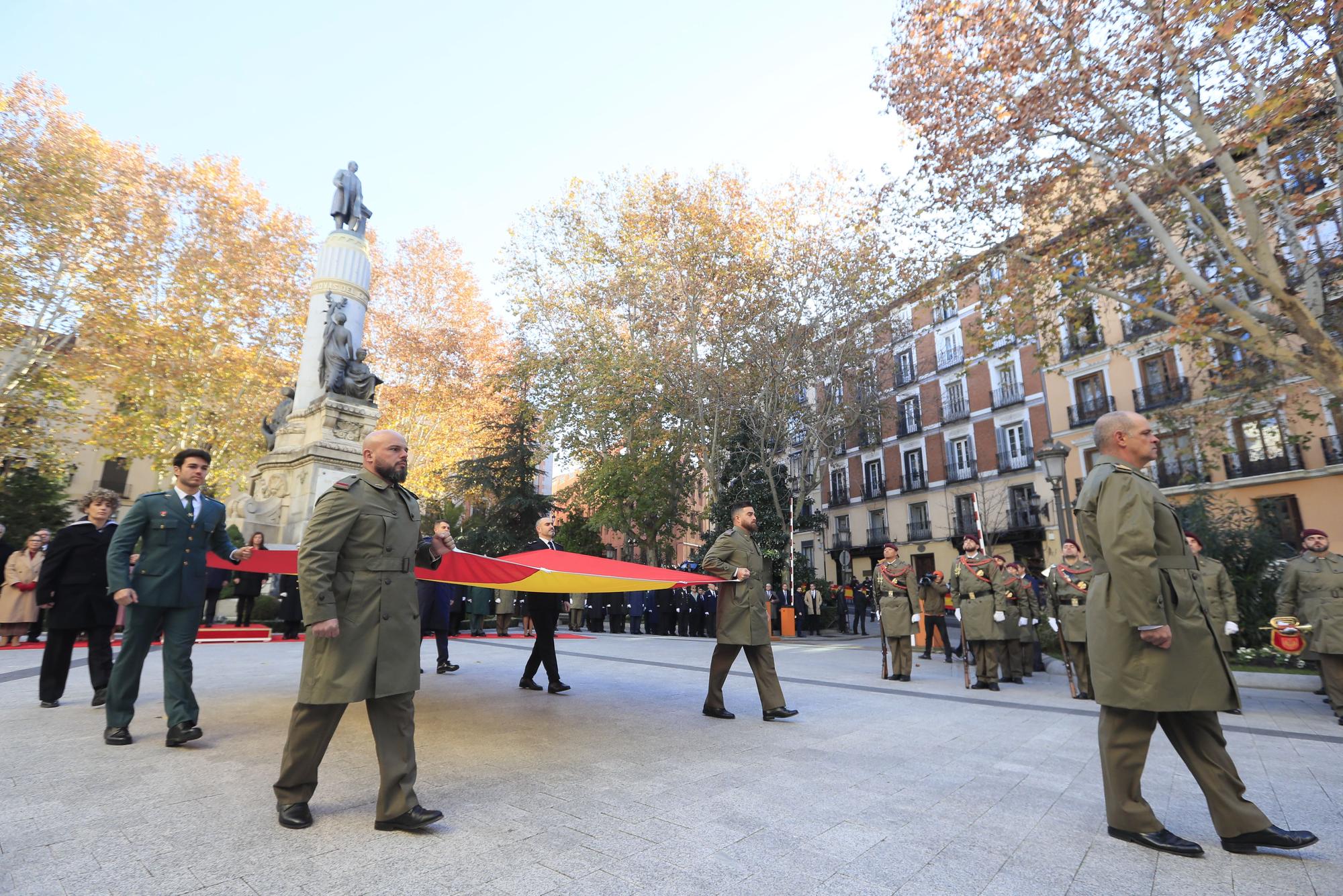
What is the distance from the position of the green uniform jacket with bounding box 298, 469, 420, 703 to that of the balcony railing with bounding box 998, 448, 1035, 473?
32935 mm

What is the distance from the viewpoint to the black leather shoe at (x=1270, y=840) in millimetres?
3088

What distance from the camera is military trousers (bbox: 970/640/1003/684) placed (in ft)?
29.2

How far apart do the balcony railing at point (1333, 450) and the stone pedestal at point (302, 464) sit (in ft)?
97.2

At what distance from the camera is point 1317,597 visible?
285 inches

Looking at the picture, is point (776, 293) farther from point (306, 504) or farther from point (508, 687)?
point (508, 687)

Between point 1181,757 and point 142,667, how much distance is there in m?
6.66

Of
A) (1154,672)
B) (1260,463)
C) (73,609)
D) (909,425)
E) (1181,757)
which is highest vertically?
(909,425)

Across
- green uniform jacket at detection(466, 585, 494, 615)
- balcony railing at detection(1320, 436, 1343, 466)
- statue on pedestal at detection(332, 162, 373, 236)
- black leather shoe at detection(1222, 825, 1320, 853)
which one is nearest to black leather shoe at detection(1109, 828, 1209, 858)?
black leather shoe at detection(1222, 825, 1320, 853)

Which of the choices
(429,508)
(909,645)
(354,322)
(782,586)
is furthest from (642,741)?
(429,508)

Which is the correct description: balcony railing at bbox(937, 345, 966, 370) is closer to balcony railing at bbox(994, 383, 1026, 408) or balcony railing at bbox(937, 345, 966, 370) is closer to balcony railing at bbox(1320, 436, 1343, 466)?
balcony railing at bbox(994, 383, 1026, 408)

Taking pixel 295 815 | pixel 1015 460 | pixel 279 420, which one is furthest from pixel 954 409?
pixel 295 815

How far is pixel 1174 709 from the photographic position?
3.23 meters

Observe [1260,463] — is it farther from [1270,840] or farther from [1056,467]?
[1270,840]

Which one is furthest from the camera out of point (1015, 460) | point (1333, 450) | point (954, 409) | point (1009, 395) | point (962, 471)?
point (954, 409)
